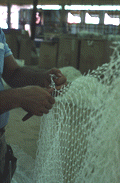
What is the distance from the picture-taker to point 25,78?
1.01 m

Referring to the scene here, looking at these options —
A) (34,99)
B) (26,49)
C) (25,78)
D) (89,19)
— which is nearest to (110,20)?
(89,19)

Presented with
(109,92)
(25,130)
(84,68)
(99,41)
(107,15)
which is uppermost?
(107,15)

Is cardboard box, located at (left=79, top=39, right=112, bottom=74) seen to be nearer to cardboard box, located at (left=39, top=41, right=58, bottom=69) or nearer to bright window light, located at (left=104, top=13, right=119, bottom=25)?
cardboard box, located at (left=39, top=41, right=58, bottom=69)

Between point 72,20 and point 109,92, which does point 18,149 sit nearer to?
point 109,92

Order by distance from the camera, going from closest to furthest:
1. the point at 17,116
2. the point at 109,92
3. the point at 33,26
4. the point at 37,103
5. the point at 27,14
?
the point at 109,92
the point at 37,103
the point at 17,116
the point at 33,26
the point at 27,14

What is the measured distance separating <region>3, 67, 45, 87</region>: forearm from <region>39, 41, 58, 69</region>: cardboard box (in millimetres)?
3013

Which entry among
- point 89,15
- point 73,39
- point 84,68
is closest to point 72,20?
point 89,15

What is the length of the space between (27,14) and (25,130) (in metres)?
6.42

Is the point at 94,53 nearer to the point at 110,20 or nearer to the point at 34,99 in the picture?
the point at 110,20

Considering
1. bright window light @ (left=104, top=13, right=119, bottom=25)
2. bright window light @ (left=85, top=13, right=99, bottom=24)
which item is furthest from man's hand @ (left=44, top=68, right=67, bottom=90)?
bright window light @ (left=85, top=13, right=99, bottom=24)

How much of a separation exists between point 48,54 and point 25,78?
313 cm

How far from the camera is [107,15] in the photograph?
5.21 metres

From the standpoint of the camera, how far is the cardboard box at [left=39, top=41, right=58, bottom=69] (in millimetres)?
4027

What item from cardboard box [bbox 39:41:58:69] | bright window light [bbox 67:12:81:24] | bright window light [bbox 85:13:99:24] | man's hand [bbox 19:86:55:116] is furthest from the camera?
bright window light [bbox 67:12:81:24]
